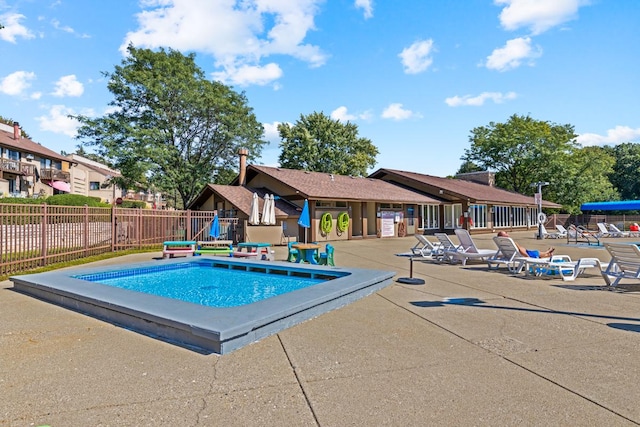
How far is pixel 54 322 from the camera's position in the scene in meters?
5.75

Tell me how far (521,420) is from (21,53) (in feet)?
63.0

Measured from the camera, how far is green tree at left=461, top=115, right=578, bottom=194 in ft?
132

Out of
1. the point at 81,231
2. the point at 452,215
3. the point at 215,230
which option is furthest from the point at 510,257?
the point at 452,215

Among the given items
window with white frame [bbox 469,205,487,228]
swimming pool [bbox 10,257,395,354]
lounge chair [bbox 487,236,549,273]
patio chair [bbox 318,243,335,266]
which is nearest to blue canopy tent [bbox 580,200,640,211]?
window with white frame [bbox 469,205,487,228]

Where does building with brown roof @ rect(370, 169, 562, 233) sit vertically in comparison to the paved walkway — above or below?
above

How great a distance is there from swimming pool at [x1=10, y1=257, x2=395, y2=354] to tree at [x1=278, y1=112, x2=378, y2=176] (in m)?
35.7

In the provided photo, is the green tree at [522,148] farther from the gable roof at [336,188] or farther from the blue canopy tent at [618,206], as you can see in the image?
the gable roof at [336,188]

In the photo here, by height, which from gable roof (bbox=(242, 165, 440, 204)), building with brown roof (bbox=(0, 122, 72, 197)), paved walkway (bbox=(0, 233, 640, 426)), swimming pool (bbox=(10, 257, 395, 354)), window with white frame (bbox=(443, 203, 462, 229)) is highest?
building with brown roof (bbox=(0, 122, 72, 197))

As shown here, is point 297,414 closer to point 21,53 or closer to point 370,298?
point 370,298

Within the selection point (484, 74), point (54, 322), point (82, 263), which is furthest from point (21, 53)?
point (484, 74)

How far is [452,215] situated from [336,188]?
11.7 metres

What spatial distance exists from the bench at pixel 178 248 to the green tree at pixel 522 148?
3823 cm

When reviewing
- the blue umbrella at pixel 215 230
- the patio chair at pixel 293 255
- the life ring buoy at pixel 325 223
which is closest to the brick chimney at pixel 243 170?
the life ring buoy at pixel 325 223

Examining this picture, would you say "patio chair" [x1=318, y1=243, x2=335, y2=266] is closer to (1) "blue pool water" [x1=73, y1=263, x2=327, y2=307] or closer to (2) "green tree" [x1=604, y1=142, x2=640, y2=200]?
(1) "blue pool water" [x1=73, y1=263, x2=327, y2=307]
